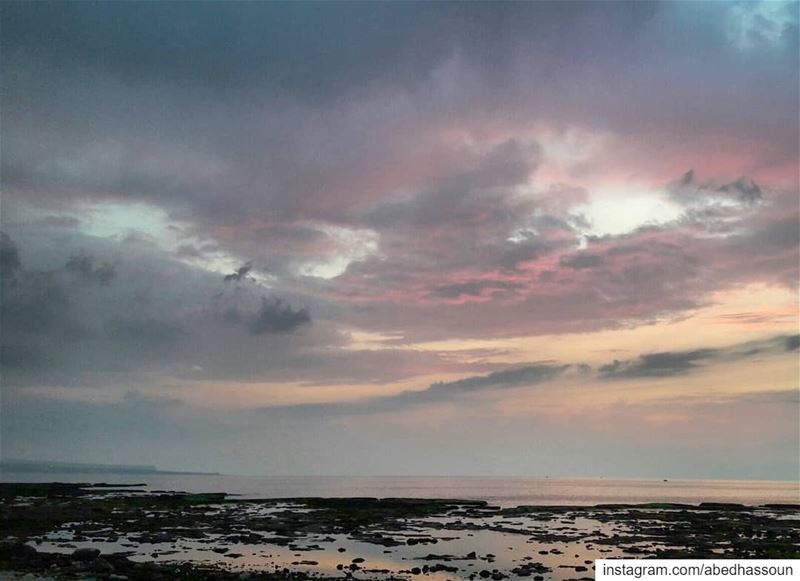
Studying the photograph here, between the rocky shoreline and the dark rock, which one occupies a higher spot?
the dark rock

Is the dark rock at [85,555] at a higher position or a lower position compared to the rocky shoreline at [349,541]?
higher

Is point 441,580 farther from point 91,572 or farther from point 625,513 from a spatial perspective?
point 625,513

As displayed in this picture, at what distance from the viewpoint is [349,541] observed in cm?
5538

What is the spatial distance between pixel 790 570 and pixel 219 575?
94.8ft

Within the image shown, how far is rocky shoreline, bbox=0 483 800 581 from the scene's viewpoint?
39.2 metres

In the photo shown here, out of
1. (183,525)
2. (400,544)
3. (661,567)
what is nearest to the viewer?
(661,567)

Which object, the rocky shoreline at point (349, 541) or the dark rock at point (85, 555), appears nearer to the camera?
the rocky shoreline at point (349, 541)

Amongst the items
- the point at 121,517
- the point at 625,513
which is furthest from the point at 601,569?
the point at 625,513

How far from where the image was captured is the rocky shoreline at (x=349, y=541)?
128 ft

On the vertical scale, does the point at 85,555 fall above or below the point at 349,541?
above

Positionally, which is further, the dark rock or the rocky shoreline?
the dark rock

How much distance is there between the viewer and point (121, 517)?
7088 cm

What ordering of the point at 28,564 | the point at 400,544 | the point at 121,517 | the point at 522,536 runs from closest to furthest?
the point at 28,564 → the point at 400,544 → the point at 522,536 → the point at 121,517

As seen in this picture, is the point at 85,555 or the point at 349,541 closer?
the point at 85,555
